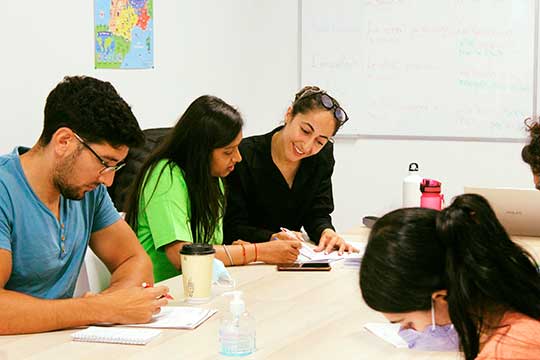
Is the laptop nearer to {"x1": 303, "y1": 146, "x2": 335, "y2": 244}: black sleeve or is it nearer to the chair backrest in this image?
{"x1": 303, "y1": 146, "x2": 335, "y2": 244}: black sleeve

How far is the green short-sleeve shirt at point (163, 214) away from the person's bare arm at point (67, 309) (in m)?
0.50

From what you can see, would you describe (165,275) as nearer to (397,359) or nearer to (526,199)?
(397,359)

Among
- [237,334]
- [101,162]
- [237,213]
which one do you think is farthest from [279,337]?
[237,213]

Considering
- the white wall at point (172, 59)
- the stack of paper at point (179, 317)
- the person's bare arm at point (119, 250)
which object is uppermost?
the white wall at point (172, 59)

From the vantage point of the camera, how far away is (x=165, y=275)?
2.55m

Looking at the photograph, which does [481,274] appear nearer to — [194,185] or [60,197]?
[60,197]

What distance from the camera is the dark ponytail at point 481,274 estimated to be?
4.12 ft

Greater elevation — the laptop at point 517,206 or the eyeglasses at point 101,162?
the eyeglasses at point 101,162

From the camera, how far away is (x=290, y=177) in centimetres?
318

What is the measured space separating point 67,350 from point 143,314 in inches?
8.8

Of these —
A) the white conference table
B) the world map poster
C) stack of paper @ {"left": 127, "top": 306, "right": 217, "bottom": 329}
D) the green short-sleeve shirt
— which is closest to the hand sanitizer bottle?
the white conference table

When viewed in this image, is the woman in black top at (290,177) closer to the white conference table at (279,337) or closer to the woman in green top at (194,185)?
the woman in green top at (194,185)

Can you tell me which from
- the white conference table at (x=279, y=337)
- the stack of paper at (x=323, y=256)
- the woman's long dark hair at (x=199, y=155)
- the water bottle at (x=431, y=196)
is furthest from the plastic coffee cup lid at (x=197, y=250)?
the water bottle at (x=431, y=196)

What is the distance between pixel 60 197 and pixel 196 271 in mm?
406
